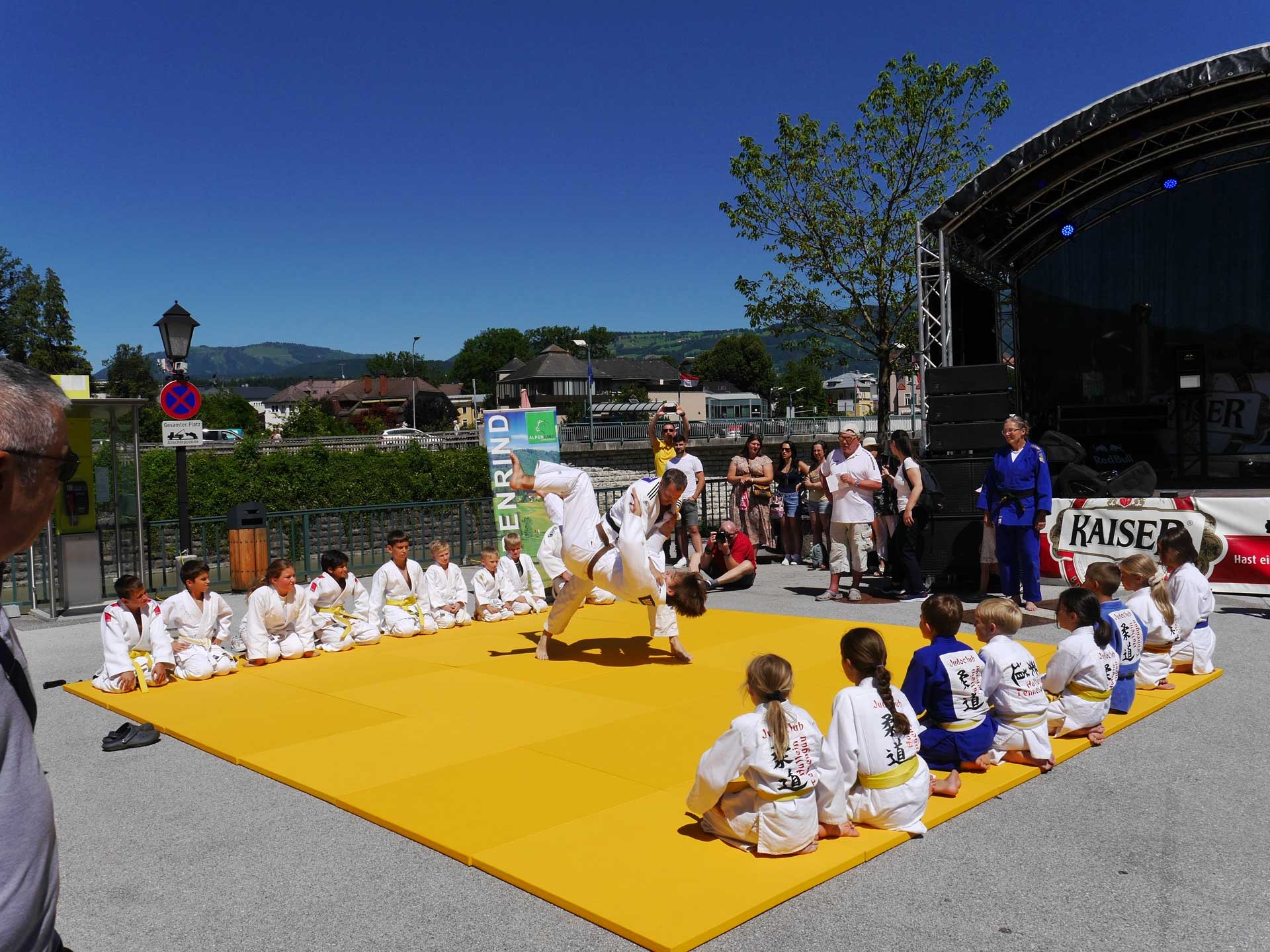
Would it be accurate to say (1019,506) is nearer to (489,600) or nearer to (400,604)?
(489,600)

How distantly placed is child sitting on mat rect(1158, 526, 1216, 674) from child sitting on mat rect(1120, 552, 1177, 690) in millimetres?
70

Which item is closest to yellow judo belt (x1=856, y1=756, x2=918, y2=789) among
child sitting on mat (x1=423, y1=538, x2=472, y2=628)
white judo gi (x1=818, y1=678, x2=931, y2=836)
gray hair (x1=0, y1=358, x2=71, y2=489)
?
white judo gi (x1=818, y1=678, x2=931, y2=836)

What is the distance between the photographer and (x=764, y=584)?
38.2 feet

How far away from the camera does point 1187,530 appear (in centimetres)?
953

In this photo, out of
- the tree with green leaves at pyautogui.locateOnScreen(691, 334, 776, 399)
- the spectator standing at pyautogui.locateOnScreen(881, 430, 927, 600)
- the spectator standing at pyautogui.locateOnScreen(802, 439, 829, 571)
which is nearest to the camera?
the spectator standing at pyautogui.locateOnScreen(881, 430, 927, 600)

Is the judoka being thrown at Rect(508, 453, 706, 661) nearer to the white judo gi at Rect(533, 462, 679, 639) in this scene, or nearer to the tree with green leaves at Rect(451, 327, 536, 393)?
the white judo gi at Rect(533, 462, 679, 639)

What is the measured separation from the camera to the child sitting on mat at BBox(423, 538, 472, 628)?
373 inches

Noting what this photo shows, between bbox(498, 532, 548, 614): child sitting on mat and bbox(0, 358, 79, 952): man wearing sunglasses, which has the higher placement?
bbox(0, 358, 79, 952): man wearing sunglasses

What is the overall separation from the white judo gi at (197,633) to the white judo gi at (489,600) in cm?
276

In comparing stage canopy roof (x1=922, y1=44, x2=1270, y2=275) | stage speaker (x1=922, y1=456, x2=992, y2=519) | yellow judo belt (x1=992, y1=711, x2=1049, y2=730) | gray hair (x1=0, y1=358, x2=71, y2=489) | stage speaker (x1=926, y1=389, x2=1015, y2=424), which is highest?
stage canopy roof (x1=922, y1=44, x2=1270, y2=275)

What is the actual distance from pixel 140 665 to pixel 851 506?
A: 6.56 metres

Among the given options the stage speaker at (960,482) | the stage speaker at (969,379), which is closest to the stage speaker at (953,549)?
the stage speaker at (960,482)

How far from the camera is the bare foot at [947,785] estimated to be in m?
4.54

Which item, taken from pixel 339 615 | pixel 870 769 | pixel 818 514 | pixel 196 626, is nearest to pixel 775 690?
pixel 870 769
